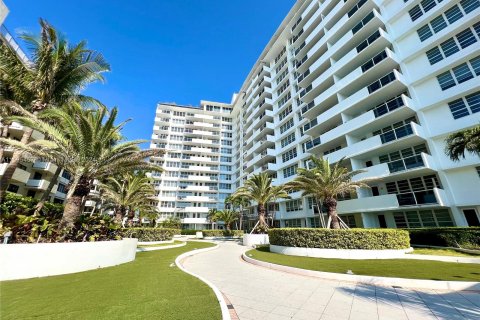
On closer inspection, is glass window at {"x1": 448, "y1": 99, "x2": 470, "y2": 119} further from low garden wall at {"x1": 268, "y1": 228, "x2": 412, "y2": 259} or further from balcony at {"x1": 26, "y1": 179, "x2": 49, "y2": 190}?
balcony at {"x1": 26, "y1": 179, "x2": 49, "y2": 190}

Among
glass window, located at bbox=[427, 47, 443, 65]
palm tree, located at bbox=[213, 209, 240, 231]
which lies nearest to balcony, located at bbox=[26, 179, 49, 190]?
palm tree, located at bbox=[213, 209, 240, 231]

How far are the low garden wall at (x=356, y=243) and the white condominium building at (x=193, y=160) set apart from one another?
46.3 meters

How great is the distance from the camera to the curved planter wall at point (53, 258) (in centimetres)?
859

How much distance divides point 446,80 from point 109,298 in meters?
29.6

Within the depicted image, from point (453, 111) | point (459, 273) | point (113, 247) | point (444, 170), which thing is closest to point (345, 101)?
point (453, 111)

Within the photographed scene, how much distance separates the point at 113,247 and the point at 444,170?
87.8 feet

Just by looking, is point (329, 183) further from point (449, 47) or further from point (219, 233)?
point (219, 233)

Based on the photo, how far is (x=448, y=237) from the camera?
15.6 metres

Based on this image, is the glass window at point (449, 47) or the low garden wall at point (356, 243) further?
the glass window at point (449, 47)

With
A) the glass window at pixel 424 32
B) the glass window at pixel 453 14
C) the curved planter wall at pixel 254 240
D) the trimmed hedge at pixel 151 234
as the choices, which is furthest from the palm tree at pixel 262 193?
the glass window at pixel 453 14

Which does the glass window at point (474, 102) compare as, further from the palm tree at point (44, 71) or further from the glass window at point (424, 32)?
the palm tree at point (44, 71)

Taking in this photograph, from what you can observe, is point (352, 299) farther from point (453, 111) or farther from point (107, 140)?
point (453, 111)

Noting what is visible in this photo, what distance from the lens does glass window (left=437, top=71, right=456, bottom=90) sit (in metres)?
19.7

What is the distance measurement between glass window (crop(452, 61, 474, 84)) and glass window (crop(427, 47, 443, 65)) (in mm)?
1969
